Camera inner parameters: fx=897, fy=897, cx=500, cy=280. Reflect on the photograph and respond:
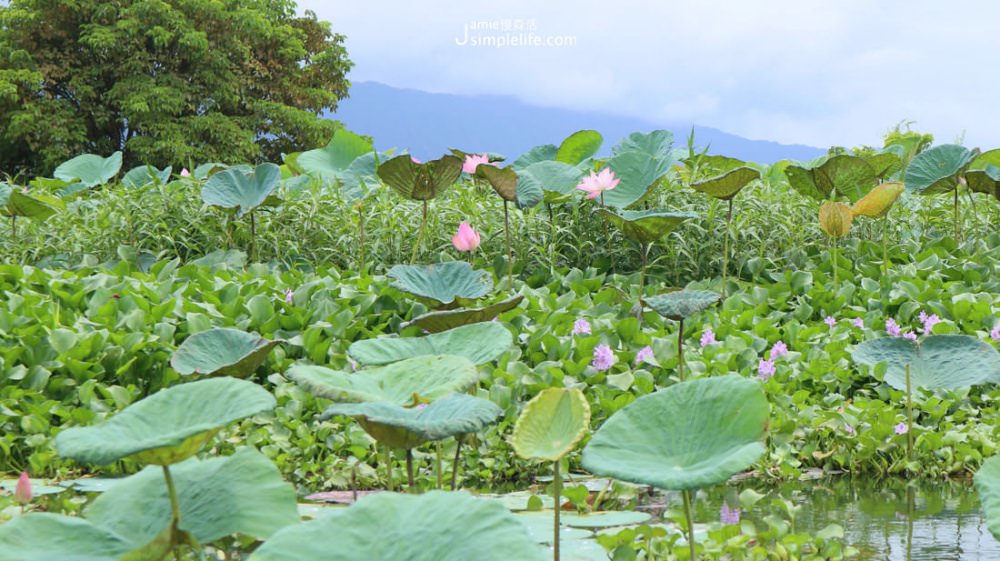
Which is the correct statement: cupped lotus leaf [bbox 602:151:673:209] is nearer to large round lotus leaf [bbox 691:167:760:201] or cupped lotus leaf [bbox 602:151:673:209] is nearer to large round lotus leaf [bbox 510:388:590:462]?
large round lotus leaf [bbox 691:167:760:201]

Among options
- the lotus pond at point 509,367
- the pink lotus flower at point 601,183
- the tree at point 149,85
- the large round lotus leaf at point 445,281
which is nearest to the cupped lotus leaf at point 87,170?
the lotus pond at point 509,367

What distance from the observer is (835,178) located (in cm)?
429

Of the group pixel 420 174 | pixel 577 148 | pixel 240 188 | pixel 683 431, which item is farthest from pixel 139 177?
pixel 683 431

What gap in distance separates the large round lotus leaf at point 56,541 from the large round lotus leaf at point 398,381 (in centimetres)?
36

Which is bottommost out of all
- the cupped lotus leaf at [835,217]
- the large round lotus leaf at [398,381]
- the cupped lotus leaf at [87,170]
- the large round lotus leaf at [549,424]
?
the large round lotus leaf at [549,424]

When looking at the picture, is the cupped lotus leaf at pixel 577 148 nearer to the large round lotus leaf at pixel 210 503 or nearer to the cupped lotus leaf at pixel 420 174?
the cupped lotus leaf at pixel 420 174

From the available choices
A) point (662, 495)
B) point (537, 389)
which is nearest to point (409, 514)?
point (662, 495)

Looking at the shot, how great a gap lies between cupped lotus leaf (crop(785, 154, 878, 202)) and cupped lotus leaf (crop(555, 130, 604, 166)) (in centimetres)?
176

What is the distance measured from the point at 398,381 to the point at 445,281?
1.52 metres

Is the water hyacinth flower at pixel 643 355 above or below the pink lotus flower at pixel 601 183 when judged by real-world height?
below

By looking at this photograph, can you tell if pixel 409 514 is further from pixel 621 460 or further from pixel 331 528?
pixel 621 460

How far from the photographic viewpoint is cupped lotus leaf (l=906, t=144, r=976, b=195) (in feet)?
14.4

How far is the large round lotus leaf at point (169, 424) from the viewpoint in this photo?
0.96 m

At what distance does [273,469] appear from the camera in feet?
3.81
